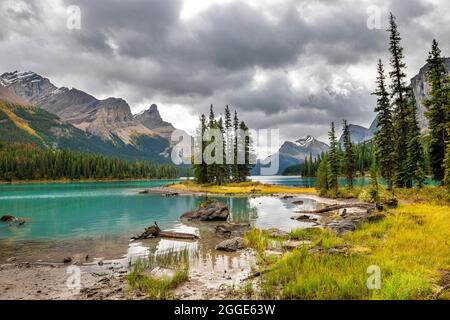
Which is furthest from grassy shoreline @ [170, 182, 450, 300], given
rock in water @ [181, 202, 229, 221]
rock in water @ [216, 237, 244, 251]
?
rock in water @ [181, 202, 229, 221]

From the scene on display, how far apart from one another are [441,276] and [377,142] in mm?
42781

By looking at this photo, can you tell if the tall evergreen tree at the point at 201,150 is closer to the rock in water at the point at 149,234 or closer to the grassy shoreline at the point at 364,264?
the rock in water at the point at 149,234

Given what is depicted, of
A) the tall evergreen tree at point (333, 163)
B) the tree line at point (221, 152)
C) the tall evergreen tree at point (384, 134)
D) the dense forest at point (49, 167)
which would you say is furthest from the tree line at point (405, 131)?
the dense forest at point (49, 167)

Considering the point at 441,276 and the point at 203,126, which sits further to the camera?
the point at 203,126

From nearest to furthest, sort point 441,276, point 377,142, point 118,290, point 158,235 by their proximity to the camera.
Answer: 1. point 441,276
2. point 118,290
3. point 158,235
4. point 377,142

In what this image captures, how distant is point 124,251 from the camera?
2033 cm

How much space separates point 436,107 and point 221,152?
207 ft

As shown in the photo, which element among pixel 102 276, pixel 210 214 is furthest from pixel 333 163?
pixel 102 276

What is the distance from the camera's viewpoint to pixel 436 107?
42312 millimetres

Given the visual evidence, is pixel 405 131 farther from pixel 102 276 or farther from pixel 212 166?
pixel 212 166

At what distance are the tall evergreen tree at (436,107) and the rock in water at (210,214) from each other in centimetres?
2866
